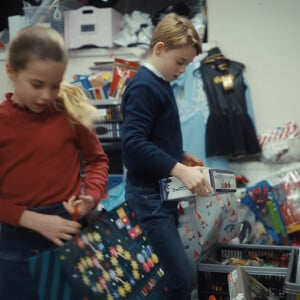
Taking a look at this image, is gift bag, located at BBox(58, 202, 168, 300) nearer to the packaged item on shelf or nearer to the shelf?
the shelf

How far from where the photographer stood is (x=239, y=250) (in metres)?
2.12

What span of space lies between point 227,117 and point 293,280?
1624mm

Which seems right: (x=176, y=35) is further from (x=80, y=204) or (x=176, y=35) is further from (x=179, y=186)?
(x=80, y=204)

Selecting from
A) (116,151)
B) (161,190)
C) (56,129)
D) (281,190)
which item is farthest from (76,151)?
(116,151)

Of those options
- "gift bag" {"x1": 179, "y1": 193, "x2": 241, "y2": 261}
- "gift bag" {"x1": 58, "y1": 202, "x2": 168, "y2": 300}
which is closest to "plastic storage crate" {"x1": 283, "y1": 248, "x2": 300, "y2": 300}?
"gift bag" {"x1": 179, "y1": 193, "x2": 241, "y2": 261}

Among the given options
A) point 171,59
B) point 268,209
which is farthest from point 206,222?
point 268,209

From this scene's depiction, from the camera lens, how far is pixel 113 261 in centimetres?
102

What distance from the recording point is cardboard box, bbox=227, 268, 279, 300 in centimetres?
131

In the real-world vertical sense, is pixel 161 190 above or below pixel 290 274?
above

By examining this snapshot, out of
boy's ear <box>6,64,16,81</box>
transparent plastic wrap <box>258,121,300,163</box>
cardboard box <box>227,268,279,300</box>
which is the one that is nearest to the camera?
boy's ear <box>6,64,16,81</box>

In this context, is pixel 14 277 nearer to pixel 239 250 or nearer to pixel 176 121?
pixel 176 121

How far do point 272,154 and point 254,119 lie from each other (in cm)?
30

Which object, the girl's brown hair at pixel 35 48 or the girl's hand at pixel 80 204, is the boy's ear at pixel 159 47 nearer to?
the girl's brown hair at pixel 35 48

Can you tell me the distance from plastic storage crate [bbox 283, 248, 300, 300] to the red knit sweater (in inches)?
26.3
